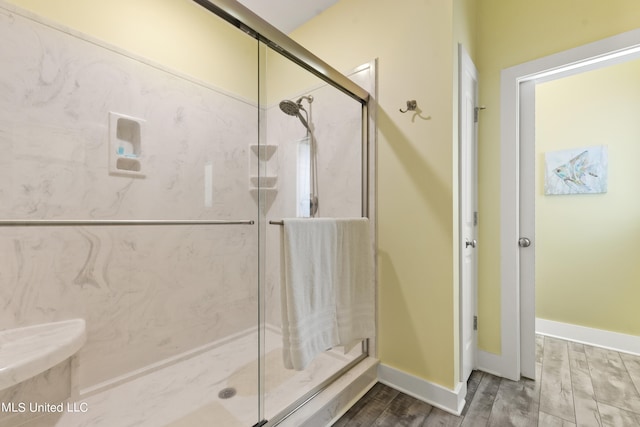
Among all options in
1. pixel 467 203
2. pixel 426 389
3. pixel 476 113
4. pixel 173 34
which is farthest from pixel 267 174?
pixel 426 389

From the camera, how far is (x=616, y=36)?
1.43m

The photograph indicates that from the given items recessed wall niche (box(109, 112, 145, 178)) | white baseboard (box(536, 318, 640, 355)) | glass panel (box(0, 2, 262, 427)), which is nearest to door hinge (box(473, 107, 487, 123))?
glass panel (box(0, 2, 262, 427))

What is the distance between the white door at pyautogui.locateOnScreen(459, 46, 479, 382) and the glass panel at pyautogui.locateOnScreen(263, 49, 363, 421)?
1.95 ft

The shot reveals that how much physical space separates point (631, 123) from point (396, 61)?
199 cm

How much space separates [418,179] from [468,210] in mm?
431

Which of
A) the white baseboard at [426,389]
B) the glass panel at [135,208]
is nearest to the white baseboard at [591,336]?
the white baseboard at [426,389]

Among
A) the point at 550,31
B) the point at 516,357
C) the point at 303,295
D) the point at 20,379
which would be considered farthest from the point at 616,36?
the point at 20,379

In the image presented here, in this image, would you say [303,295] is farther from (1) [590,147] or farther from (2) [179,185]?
(1) [590,147]

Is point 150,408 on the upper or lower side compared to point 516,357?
lower

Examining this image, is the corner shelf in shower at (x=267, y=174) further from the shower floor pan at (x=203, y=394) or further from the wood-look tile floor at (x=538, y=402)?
the wood-look tile floor at (x=538, y=402)

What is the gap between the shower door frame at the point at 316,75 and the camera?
1104 millimetres

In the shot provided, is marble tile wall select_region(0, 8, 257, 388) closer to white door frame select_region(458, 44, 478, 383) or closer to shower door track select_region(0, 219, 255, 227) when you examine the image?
shower door track select_region(0, 219, 255, 227)

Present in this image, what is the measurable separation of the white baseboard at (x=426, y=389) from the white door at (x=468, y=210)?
137 millimetres

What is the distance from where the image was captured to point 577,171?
90.6 inches
